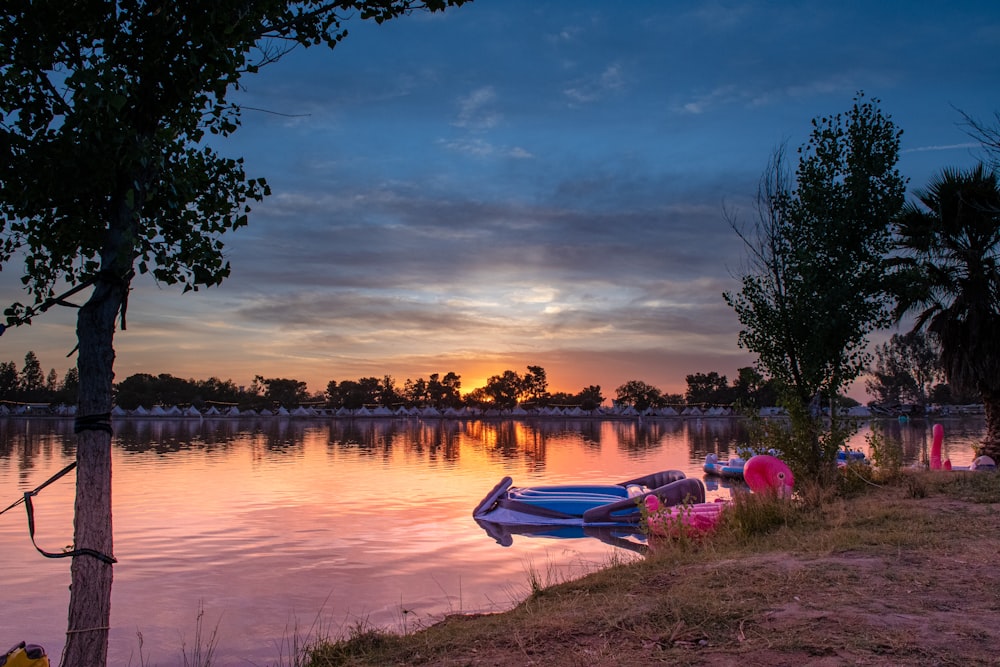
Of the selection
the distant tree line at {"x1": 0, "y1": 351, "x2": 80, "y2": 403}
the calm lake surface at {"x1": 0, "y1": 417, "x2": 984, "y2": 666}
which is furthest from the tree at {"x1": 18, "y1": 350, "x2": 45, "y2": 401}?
the calm lake surface at {"x1": 0, "y1": 417, "x2": 984, "y2": 666}

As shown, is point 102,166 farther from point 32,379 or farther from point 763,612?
point 32,379

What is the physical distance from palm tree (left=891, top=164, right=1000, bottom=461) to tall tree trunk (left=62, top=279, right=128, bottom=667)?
Result: 2282cm

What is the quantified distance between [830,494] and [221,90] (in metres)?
15.3

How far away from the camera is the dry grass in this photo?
6281mm

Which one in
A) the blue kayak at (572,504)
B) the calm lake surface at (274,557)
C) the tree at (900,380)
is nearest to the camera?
the calm lake surface at (274,557)

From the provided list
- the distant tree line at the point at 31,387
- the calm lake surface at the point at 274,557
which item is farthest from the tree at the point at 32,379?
the calm lake surface at the point at 274,557

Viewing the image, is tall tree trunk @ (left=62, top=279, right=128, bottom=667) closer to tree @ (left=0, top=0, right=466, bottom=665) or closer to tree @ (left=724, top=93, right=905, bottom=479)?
tree @ (left=0, top=0, right=466, bottom=665)

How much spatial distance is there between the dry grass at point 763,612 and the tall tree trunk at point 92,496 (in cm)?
252

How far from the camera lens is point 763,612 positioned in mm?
7395

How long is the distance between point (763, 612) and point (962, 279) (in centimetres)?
2082

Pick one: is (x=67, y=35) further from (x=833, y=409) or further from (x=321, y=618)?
(x=833, y=409)

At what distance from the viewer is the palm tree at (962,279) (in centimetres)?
2305

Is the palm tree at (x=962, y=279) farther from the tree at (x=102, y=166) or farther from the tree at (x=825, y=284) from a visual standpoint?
the tree at (x=102, y=166)

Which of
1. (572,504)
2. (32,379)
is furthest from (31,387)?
(572,504)
